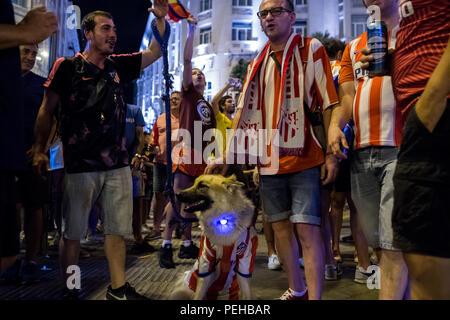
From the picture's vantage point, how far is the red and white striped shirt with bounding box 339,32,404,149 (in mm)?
2371

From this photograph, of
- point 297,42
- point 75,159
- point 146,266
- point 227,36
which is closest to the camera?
point 297,42

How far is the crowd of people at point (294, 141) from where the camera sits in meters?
1.45

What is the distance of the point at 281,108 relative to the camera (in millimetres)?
2830

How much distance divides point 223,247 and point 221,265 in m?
0.15

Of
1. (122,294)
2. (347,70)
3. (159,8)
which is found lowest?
(122,294)

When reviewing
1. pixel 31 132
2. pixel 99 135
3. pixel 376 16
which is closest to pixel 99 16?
pixel 99 135

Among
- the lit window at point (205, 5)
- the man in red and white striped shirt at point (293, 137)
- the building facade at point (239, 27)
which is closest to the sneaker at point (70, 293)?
the man in red and white striped shirt at point (293, 137)

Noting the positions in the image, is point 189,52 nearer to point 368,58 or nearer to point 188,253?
point 368,58

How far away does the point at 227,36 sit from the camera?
3531 cm

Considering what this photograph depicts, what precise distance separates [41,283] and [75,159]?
1.71 metres

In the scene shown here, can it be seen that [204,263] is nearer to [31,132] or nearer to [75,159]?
[75,159]

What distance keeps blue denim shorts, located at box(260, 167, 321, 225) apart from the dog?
33 centimetres

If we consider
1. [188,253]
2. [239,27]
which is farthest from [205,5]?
[188,253]

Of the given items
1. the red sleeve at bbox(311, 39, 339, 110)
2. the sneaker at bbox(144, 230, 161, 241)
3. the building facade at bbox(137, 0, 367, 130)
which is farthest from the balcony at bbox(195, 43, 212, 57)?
the red sleeve at bbox(311, 39, 339, 110)
